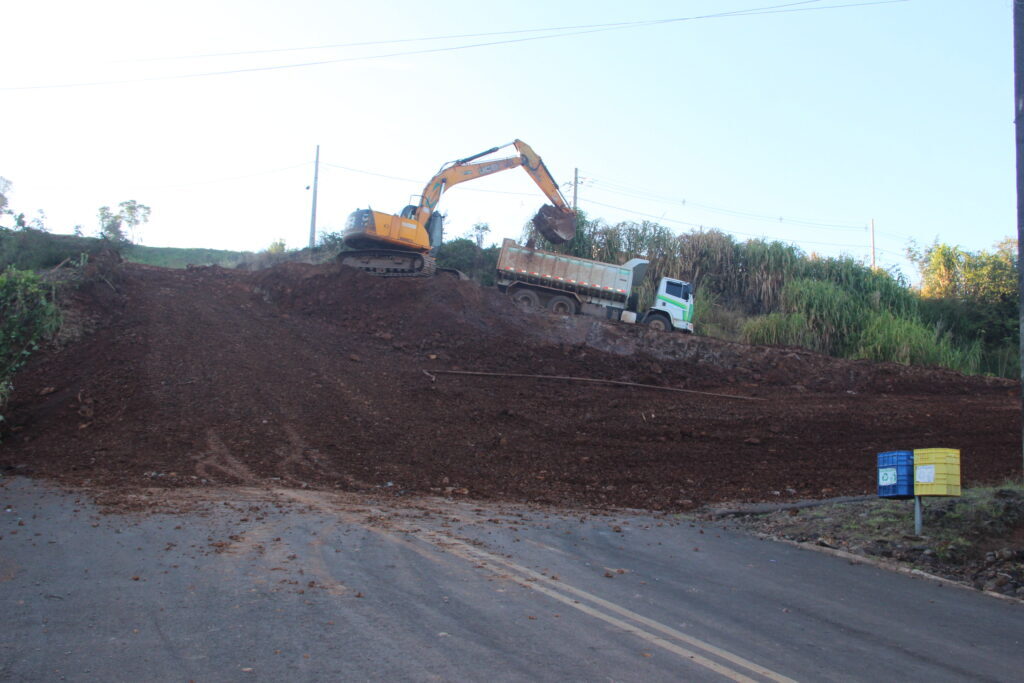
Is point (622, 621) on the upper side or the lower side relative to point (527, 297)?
lower

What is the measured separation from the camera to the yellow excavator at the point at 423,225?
86.9ft

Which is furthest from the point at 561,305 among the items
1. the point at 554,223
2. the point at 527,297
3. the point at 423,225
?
the point at 423,225

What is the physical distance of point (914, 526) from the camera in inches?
353

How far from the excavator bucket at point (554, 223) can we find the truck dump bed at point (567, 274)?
1.00 m

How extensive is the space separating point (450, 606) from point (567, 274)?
23929 mm

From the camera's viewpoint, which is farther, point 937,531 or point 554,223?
point 554,223

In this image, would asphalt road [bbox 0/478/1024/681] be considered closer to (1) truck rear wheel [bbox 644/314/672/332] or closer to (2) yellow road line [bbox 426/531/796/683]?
(2) yellow road line [bbox 426/531/796/683]

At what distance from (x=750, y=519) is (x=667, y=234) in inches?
1095

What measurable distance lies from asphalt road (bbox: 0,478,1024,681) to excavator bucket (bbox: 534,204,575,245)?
65.6ft

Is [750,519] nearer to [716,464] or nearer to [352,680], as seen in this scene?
[716,464]

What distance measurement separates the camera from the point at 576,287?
29312 mm

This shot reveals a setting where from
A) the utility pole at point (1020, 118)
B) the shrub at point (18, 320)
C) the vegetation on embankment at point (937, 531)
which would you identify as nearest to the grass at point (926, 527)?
the vegetation on embankment at point (937, 531)

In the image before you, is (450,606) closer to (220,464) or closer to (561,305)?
(220,464)

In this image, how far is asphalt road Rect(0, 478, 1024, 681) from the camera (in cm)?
482
